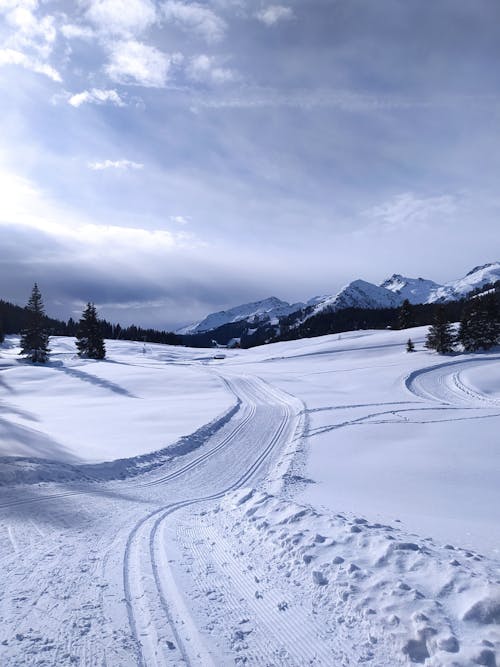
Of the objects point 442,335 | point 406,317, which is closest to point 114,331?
point 406,317

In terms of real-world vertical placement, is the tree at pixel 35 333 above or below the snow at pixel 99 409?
above

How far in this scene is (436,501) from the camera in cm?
901

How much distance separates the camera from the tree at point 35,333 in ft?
157

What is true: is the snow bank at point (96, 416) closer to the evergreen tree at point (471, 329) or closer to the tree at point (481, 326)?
the evergreen tree at point (471, 329)

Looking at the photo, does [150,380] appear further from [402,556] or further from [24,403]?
[402,556]

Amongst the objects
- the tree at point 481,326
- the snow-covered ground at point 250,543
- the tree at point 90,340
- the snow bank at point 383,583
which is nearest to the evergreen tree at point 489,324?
the tree at point 481,326

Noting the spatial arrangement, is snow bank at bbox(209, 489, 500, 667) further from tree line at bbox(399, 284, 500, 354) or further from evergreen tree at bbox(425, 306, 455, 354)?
tree line at bbox(399, 284, 500, 354)

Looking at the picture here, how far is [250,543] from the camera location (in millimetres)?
A: 6688

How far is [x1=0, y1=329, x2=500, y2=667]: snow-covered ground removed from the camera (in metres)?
4.07

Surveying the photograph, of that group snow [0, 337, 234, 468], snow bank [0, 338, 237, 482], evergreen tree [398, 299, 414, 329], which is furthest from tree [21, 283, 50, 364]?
evergreen tree [398, 299, 414, 329]

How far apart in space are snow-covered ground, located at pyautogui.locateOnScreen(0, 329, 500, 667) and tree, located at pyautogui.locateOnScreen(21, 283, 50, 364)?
34.9 metres

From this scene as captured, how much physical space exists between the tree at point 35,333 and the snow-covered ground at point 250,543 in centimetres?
3486

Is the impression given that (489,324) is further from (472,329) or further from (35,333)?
(35,333)

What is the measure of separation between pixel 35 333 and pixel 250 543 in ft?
168
